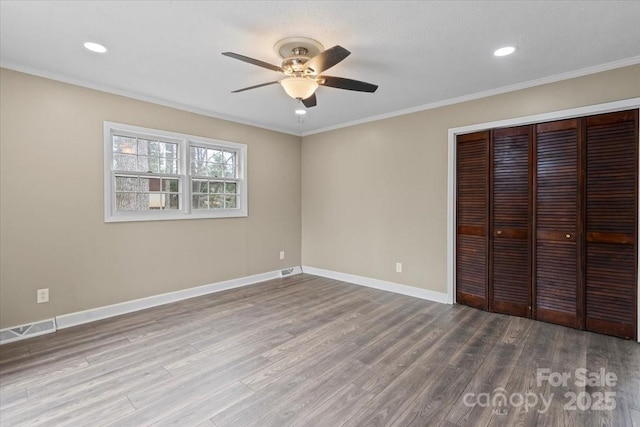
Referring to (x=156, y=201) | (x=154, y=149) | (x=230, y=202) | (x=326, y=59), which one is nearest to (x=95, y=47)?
(x=154, y=149)

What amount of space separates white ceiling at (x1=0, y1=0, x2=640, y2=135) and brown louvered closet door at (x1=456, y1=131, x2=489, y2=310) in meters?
0.66

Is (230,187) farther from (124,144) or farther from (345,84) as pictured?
(345,84)

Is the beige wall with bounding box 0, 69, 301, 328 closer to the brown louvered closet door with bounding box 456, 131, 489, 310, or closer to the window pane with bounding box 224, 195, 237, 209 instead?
the window pane with bounding box 224, 195, 237, 209

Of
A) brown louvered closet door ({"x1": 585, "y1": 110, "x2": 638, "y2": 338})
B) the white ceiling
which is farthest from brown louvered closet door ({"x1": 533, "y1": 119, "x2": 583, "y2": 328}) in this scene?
the white ceiling

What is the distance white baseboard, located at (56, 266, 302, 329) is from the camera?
127 inches

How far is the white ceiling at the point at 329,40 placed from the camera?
2025 millimetres

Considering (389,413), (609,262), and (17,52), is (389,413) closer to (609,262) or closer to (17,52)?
(609,262)

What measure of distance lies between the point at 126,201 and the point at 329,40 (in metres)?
2.94

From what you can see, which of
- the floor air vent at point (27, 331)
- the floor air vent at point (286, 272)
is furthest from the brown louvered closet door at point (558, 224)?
the floor air vent at point (27, 331)

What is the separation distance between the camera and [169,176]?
3.99 m

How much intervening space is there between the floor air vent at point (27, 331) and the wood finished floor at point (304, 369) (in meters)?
0.10

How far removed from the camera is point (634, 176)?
2.76 metres

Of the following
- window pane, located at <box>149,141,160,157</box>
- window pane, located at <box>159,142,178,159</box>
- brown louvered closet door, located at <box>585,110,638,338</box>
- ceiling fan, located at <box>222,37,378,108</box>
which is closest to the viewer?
ceiling fan, located at <box>222,37,378,108</box>

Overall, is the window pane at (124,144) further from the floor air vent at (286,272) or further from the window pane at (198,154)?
the floor air vent at (286,272)
